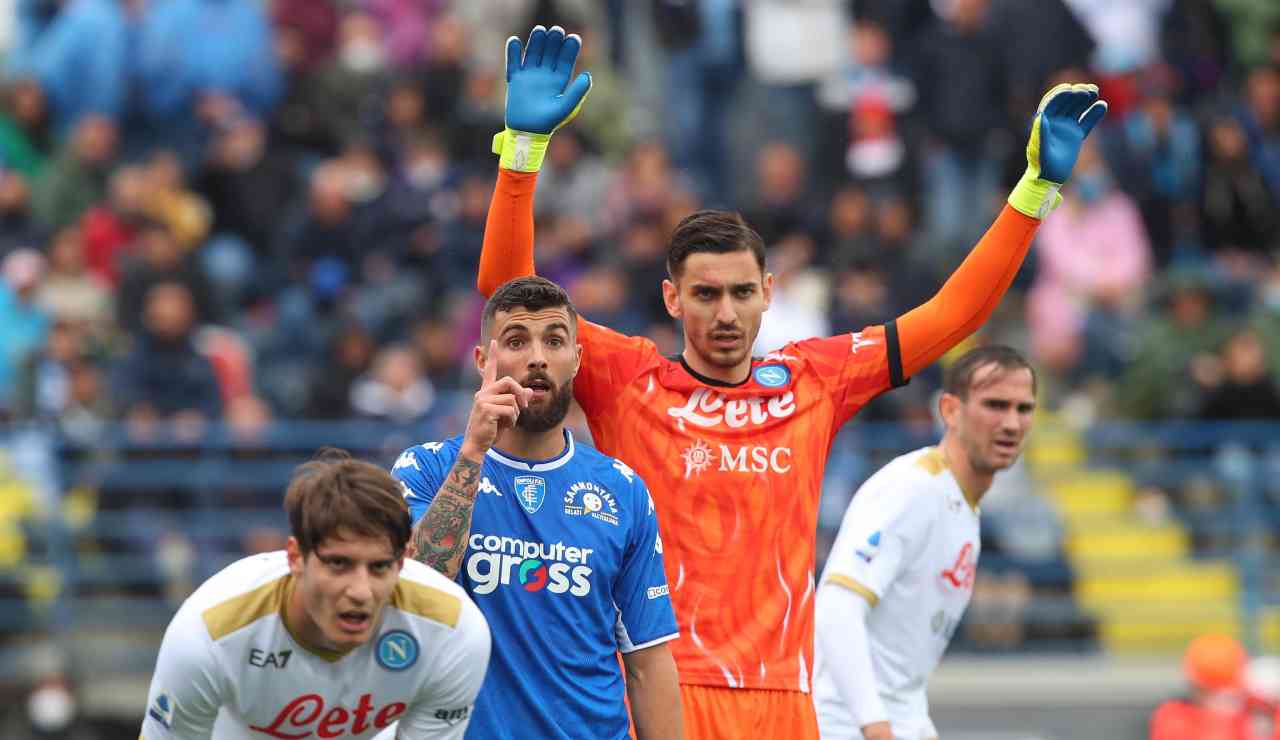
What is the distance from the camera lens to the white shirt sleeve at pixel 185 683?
5.88 metres

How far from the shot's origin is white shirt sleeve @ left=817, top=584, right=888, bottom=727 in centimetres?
766

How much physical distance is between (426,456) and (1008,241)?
2.31 metres

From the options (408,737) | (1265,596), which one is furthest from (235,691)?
(1265,596)

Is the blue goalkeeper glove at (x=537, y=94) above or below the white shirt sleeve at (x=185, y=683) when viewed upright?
above

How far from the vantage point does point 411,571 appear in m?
6.12

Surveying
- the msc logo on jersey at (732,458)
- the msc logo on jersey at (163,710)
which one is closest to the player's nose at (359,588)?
the msc logo on jersey at (163,710)

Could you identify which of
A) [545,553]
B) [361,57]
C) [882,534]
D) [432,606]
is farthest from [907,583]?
[361,57]

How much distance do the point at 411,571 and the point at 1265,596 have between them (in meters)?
10.6

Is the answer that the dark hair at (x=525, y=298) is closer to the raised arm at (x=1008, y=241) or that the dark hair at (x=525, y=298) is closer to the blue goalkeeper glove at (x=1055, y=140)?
the raised arm at (x=1008, y=241)

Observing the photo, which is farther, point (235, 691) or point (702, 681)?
point (702, 681)

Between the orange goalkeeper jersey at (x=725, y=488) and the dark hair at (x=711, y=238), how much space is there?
0.37 metres

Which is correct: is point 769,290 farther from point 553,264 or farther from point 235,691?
point 553,264

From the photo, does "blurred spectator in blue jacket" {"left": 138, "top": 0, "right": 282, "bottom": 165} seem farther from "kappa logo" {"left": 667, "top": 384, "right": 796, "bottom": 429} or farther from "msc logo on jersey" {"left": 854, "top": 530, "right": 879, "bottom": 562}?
"kappa logo" {"left": 667, "top": 384, "right": 796, "bottom": 429}

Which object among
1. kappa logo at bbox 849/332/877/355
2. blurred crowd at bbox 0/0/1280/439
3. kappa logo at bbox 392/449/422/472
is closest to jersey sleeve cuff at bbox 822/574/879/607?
kappa logo at bbox 849/332/877/355
